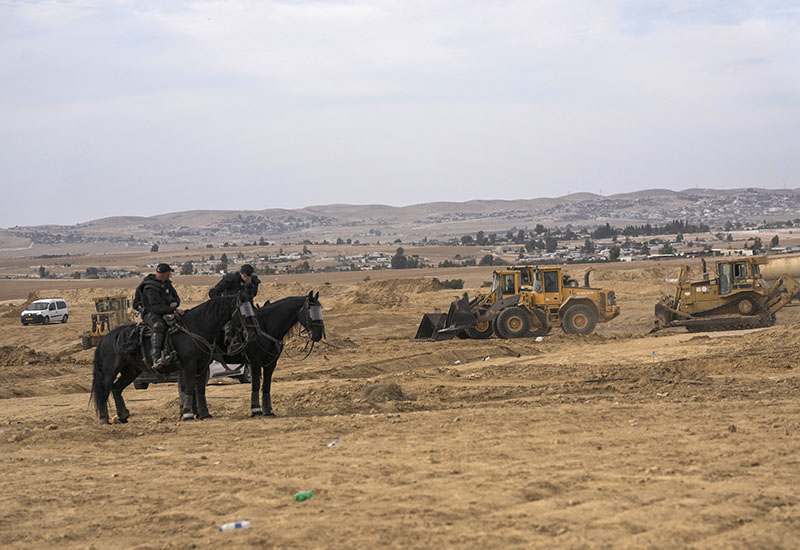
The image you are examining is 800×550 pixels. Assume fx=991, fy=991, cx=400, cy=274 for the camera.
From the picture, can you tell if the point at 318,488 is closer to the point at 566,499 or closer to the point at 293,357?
the point at 566,499

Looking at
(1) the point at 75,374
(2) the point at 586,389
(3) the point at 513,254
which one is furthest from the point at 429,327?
(3) the point at 513,254

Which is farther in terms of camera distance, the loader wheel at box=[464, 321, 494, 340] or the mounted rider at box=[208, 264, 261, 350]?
the loader wheel at box=[464, 321, 494, 340]

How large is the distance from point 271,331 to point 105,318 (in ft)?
75.8

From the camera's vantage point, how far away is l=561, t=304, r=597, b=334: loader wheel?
3120cm

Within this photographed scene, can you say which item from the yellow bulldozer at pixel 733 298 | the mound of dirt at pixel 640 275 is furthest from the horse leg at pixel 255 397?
the mound of dirt at pixel 640 275

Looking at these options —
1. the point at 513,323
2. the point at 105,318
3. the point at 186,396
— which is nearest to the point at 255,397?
the point at 186,396

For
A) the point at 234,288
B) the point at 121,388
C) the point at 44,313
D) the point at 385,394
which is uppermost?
the point at 234,288

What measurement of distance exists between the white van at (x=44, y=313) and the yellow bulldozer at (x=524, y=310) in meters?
24.8

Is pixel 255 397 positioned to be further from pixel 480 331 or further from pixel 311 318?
pixel 480 331

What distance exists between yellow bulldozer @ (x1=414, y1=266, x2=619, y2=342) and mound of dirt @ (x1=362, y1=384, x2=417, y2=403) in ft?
44.4

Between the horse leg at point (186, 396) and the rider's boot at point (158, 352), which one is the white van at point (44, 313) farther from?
the rider's boot at point (158, 352)

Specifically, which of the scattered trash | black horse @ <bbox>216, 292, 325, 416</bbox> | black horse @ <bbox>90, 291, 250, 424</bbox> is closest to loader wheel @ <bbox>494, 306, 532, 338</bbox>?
black horse @ <bbox>216, 292, 325, 416</bbox>

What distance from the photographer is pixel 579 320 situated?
31312mm

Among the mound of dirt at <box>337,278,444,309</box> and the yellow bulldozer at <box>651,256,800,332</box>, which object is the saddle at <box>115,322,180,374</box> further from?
the mound of dirt at <box>337,278,444,309</box>
